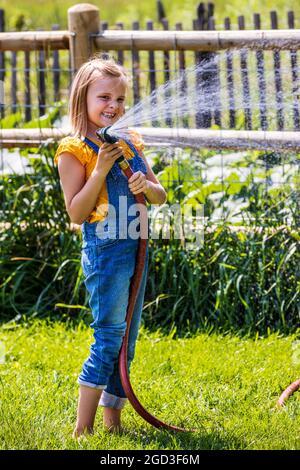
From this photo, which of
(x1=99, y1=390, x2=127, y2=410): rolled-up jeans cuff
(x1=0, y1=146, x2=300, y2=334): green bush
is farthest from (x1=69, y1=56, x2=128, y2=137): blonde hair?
(x1=0, y1=146, x2=300, y2=334): green bush

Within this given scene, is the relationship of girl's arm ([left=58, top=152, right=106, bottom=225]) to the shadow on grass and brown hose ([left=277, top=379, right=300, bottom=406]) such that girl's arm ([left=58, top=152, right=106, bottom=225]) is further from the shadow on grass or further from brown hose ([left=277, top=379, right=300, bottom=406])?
brown hose ([left=277, top=379, right=300, bottom=406])

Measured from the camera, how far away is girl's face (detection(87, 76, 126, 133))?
352 centimetres

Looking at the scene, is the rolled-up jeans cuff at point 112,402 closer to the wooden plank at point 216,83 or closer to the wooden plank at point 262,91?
the wooden plank at point 262,91

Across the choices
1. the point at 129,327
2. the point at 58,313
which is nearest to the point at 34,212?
the point at 58,313

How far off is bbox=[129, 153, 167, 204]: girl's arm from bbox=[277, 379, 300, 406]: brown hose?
96 cm

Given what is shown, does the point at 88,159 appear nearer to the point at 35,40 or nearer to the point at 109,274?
the point at 109,274

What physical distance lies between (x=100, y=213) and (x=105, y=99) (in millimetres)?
431

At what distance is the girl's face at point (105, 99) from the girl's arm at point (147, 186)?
0.25 m

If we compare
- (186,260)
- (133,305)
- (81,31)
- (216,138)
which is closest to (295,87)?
(216,138)

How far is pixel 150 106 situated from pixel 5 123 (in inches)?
65.7

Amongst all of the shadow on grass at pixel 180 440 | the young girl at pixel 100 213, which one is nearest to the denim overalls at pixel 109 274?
the young girl at pixel 100 213

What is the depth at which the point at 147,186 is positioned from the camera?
352 cm
